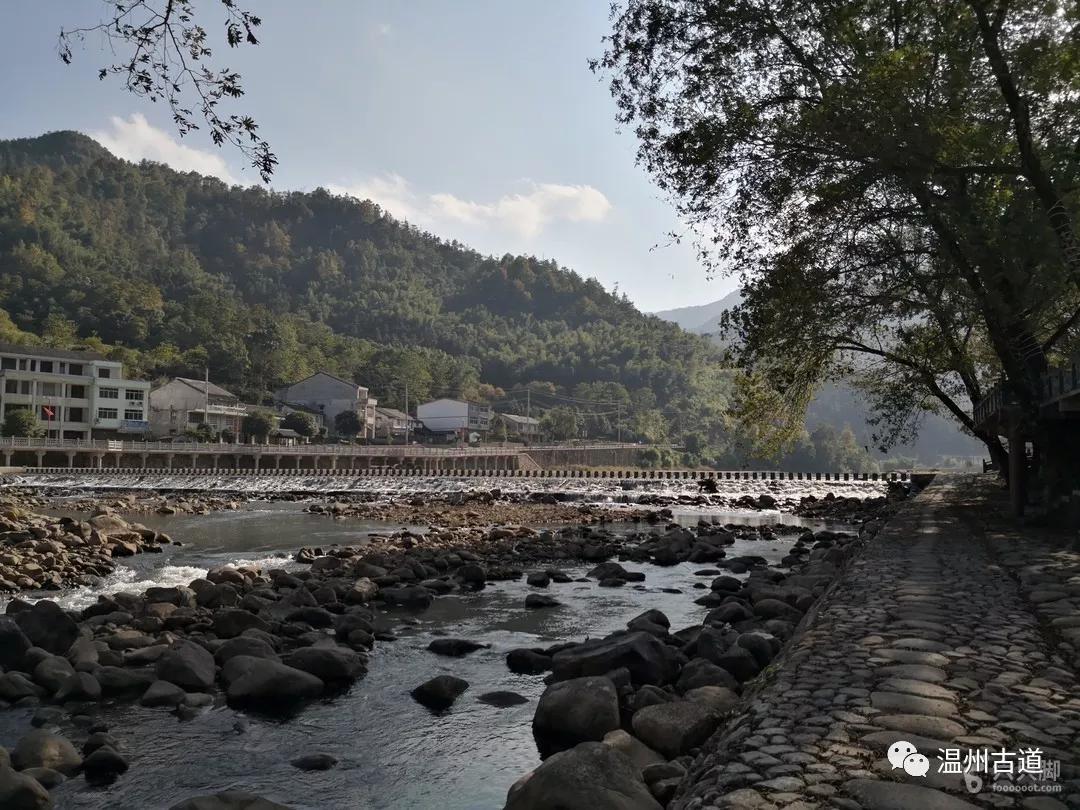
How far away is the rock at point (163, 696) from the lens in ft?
26.6

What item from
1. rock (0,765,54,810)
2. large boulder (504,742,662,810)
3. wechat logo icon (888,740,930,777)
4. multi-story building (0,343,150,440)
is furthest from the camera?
multi-story building (0,343,150,440)

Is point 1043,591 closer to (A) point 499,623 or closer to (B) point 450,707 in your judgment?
(B) point 450,707

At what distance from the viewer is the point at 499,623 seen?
1209 cm

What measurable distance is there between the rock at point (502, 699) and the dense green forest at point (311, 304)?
66473 millimetres

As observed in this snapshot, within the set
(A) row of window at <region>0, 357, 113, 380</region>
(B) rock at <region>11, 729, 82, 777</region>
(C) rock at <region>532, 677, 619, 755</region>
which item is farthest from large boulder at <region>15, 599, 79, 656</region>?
(A) row of window at <region>0, 357, 113, 380</region>

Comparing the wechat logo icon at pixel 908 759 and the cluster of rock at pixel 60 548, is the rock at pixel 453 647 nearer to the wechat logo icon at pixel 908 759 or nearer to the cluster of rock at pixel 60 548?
the wechat logo icon at pixel 908 759

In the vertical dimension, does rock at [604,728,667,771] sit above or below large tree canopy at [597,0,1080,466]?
below

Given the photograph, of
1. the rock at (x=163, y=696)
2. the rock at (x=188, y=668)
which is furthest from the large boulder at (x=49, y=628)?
the rock at (x=163, y=696)

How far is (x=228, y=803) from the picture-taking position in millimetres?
5199

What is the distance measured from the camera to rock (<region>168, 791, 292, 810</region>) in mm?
5098

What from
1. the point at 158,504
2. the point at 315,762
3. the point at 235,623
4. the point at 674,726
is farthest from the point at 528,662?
the point at 158,504

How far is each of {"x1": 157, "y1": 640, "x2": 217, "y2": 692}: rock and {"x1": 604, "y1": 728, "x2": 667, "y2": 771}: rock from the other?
4768mm

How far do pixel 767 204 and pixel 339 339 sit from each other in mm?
112195

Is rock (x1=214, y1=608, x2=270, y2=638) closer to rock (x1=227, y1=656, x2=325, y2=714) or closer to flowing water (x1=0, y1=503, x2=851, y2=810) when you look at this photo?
flowing water (x1=0, y1=503, x2=851, y2=810)
